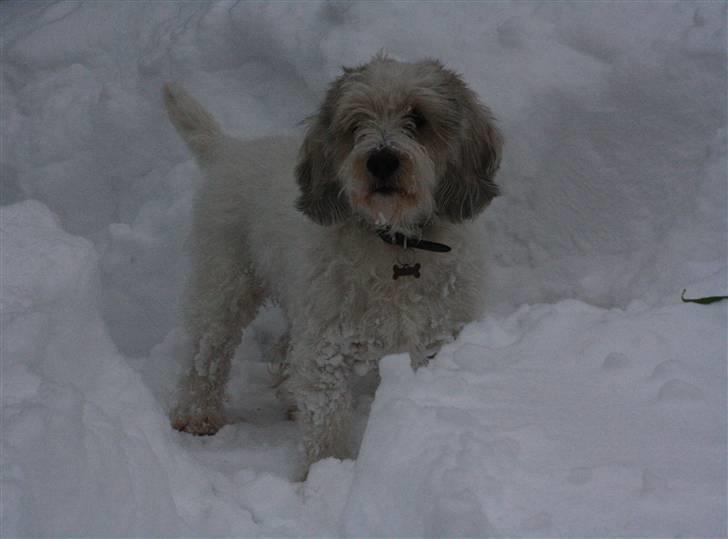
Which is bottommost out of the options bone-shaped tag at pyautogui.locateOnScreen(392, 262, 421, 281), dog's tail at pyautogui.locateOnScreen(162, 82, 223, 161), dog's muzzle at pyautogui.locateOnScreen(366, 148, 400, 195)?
dog's tail at pyautogui.locateOnScreen(162, 82, 223, 161)

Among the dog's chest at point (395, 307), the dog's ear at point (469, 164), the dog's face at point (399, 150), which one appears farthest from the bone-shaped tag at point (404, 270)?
the dog's ear at point (469, 164)

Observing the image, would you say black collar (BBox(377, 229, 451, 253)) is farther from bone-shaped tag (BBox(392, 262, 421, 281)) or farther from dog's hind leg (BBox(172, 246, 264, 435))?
dog's hind leg (BBox(172, 246, 264, 435))

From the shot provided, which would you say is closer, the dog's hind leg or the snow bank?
the snow bank

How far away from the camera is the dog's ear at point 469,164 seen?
3408mm

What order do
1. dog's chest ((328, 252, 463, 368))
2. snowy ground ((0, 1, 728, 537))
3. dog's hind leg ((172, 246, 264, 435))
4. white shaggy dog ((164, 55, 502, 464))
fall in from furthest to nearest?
dog's hind leg ((172, 246, 264, 435))
dog's chest ((328, 252, 463, 368))
white shaggy dog ((164, 55, 502, 464))
snowy ground ((0, 1, 728, 537))

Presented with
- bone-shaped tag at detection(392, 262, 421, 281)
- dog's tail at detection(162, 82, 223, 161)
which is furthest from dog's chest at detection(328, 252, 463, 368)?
dog's tail at detection(162, 82, 223, 161)

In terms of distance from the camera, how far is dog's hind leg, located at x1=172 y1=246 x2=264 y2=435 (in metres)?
4.32

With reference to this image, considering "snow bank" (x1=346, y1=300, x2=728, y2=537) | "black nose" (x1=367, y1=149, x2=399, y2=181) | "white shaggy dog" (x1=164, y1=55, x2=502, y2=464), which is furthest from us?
"white shaggy dog" (x1=164, y1=55, x2=502, y2=464)

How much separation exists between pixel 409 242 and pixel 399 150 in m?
0.40

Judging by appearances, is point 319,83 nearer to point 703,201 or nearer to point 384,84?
point 384,84

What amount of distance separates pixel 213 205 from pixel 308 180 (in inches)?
35.7

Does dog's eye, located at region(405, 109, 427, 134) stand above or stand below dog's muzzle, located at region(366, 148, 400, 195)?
above

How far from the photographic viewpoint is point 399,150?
124 inches

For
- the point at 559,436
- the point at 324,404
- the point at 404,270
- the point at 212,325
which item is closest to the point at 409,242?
the point at 404,270
